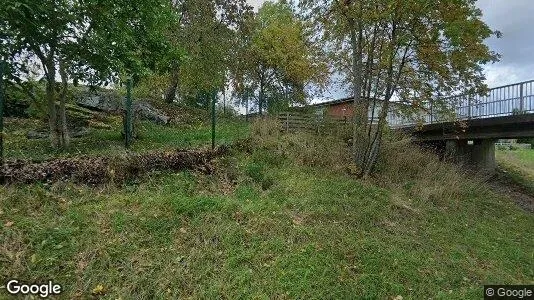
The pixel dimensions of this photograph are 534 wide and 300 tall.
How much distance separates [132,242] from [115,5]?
6085 millimetres

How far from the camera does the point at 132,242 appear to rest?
14.9ft

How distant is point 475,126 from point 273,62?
13312 millimetres

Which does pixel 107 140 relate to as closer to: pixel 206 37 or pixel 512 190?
pixel 206 37

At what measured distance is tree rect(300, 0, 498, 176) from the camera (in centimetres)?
865

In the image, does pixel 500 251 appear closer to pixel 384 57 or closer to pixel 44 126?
pixel 384 57

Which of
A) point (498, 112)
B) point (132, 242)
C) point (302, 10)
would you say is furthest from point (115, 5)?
point (498, 112)

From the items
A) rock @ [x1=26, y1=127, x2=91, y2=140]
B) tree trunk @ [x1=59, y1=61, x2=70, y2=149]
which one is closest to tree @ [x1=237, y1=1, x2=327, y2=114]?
rock @ [x1=26, y1=127, x2=91, y2=140]

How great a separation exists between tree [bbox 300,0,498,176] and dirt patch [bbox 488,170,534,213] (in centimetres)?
458

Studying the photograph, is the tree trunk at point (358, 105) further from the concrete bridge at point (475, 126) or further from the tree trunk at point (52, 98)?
the tree trunk at point (52, 98)

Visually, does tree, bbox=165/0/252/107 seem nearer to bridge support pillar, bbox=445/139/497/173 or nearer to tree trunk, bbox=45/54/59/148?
tree trunk, bbox=45/54/59/148

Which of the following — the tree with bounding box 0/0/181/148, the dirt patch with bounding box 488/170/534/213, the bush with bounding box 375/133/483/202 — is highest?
the tree with bounding box 0/0/181/148

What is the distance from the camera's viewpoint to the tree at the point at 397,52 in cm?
865

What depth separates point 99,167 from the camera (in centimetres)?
580

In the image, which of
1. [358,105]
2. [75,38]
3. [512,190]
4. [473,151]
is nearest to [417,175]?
[358,105]
